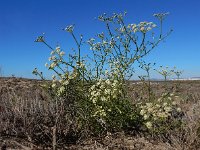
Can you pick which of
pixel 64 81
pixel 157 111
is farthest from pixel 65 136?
pixel 157 111

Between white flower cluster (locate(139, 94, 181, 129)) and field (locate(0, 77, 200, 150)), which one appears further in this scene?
field (locate(0, 77, 200, 150))

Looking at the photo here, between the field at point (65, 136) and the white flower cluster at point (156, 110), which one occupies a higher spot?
the white flower cluster at point (156, 110)

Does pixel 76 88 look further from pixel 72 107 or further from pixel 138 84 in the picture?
pixel 138 84

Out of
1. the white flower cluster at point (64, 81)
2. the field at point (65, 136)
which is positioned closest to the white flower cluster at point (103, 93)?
the white flower cluster at point (64, 81)

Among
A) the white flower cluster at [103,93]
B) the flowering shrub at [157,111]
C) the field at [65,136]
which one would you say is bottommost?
the field at [65,136]

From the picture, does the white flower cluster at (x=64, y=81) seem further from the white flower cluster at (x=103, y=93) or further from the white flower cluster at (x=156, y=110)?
the white flower cluster at (x=156, y=110)

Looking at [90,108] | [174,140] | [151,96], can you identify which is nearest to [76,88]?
[90,108]

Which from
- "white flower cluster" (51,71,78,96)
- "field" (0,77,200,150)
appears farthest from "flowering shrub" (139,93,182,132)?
"white flower cluster" (51,71,78,96)

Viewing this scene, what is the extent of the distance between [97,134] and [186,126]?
5.57 feet

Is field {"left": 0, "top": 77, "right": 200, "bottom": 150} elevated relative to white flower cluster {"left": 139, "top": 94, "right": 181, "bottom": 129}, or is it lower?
lower

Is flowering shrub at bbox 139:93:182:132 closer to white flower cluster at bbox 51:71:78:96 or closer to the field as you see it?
the field

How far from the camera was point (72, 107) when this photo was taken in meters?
7.59

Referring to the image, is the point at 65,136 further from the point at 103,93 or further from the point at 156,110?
the point at 156,110

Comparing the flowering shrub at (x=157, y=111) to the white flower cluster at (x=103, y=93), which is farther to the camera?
the white flower cluster at (x=103, y=93)
